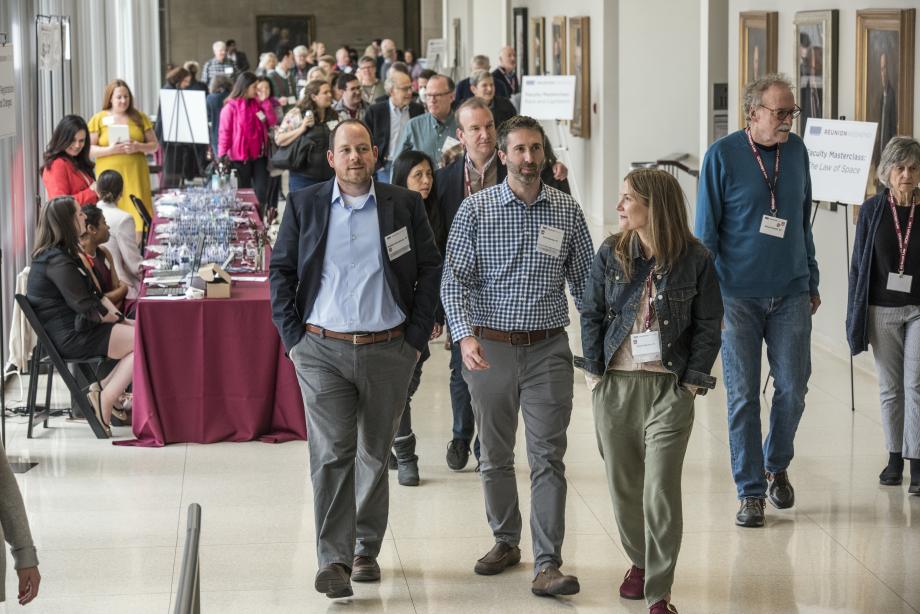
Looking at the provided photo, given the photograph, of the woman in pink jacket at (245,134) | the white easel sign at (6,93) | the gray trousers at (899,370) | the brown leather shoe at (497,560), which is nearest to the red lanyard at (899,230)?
the gray trousers at (899,370)

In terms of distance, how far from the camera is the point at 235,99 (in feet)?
46.5

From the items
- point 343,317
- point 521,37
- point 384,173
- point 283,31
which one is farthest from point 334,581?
point 283,31

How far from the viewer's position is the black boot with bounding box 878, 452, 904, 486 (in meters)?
6.00

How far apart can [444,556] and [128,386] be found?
286cm

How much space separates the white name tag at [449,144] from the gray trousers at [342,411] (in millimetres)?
3220

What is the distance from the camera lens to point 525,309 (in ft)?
15.0

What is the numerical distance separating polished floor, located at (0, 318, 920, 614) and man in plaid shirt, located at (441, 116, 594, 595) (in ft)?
1.31

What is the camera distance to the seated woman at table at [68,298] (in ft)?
Answer: 22.6

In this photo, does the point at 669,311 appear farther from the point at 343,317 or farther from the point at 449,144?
the point at 449,144

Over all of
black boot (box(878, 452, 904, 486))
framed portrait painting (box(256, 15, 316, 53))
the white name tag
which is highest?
framed portrait painting (box(256, 15, 316, 53))

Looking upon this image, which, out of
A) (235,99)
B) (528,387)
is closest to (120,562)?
(528,387)

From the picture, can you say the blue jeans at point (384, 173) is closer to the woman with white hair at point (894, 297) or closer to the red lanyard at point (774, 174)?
the woman with white hair at point (894, 297)

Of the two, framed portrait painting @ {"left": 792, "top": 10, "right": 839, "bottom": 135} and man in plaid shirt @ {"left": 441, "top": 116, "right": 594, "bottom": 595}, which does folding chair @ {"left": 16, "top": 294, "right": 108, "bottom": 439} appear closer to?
man in plaid shirt @ {"left": 441, "top": 116, "right": 594, "bottom": 595}

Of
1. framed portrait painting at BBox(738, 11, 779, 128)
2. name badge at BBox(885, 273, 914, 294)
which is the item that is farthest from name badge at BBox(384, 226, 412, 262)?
framed portrait painting at BBox(738, 11, 779, 128)
